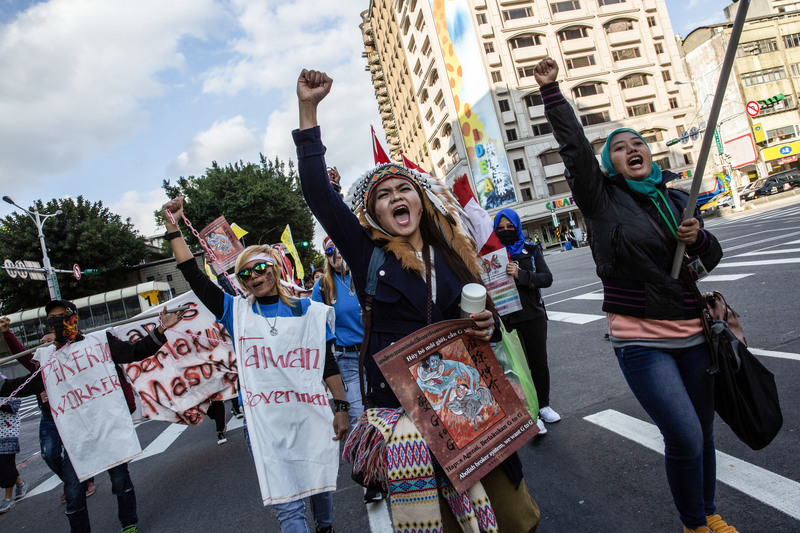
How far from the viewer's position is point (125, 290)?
37.8 m

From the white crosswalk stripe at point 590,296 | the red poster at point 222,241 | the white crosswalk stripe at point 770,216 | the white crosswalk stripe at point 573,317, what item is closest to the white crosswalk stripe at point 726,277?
the white crosswalk stripe at point 590,296

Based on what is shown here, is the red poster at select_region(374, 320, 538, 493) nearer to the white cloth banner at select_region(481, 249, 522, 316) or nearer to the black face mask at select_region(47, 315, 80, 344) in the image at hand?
the white cloth banner at select_region(481, 249, 522, 316)

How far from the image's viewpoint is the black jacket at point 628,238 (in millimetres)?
2292

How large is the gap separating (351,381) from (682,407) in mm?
2886

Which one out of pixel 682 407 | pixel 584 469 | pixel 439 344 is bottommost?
pixel 584 469

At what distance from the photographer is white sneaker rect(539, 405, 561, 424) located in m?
4.51

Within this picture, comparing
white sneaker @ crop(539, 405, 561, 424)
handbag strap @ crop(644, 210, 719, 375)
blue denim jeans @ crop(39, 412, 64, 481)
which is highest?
handbag strap @ crop(644, 210, 719, 375)

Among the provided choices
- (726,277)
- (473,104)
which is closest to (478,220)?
(726,277)

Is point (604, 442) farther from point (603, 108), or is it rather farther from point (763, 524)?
point (603, 108)

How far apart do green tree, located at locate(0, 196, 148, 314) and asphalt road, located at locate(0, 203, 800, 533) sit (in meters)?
33.3

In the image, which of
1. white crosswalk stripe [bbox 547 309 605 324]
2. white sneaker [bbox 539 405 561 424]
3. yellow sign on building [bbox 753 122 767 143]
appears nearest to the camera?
white sneaker [bbox 539 405 561 424]

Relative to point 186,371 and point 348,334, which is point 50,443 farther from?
point 348,334

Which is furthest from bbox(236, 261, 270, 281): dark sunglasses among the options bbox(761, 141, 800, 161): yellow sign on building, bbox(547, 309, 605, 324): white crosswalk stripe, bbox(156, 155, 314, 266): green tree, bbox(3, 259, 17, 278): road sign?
bbox(761, 141, 800, 161): yellow sign on building

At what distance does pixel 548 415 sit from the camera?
4539 millimetres
